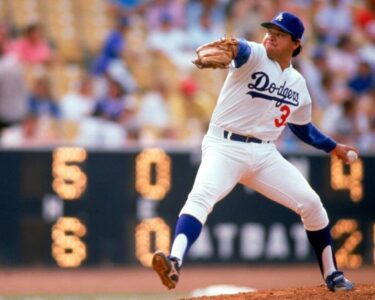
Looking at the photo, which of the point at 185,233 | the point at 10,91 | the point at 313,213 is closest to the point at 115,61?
the point at 10,91

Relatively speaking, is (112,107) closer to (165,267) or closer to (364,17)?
(364,17)

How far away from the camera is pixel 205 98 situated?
14844mm

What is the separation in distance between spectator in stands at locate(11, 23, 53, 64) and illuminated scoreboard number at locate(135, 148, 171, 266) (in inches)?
105

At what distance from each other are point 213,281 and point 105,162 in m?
1.67

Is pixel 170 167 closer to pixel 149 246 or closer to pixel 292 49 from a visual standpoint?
pixel 149 246

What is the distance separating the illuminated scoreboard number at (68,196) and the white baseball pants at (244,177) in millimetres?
4297

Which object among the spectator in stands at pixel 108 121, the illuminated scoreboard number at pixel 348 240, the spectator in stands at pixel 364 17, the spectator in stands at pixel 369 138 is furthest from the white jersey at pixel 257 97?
the spectator in stands at pixel 364 17

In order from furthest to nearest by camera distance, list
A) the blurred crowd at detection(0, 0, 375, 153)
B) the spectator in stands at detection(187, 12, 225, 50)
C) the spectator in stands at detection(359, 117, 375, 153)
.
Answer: the spectator in stands at detection(187, 12, 225, 50) < the spectator in stands at detection(359, 117, 375, 153) < the blurred crowd at detection(0, 0, 375, 153)

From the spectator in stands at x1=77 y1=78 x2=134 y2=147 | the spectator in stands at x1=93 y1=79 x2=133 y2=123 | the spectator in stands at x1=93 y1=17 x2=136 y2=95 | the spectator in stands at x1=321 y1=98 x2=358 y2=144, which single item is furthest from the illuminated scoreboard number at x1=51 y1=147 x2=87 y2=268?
the spectator in stands at x1=321 y1=98 x2=358 y2=144

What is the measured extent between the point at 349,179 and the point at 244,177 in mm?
5349

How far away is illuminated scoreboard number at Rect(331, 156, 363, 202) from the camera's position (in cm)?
1272

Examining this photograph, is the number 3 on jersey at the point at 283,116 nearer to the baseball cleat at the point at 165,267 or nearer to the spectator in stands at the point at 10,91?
the baseball cleat at the point at 165,267

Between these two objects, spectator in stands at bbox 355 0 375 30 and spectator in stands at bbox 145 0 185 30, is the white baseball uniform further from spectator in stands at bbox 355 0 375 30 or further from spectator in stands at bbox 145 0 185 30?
spectator in stands at bbox 355 0 375 30

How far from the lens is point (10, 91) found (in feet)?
40.0
